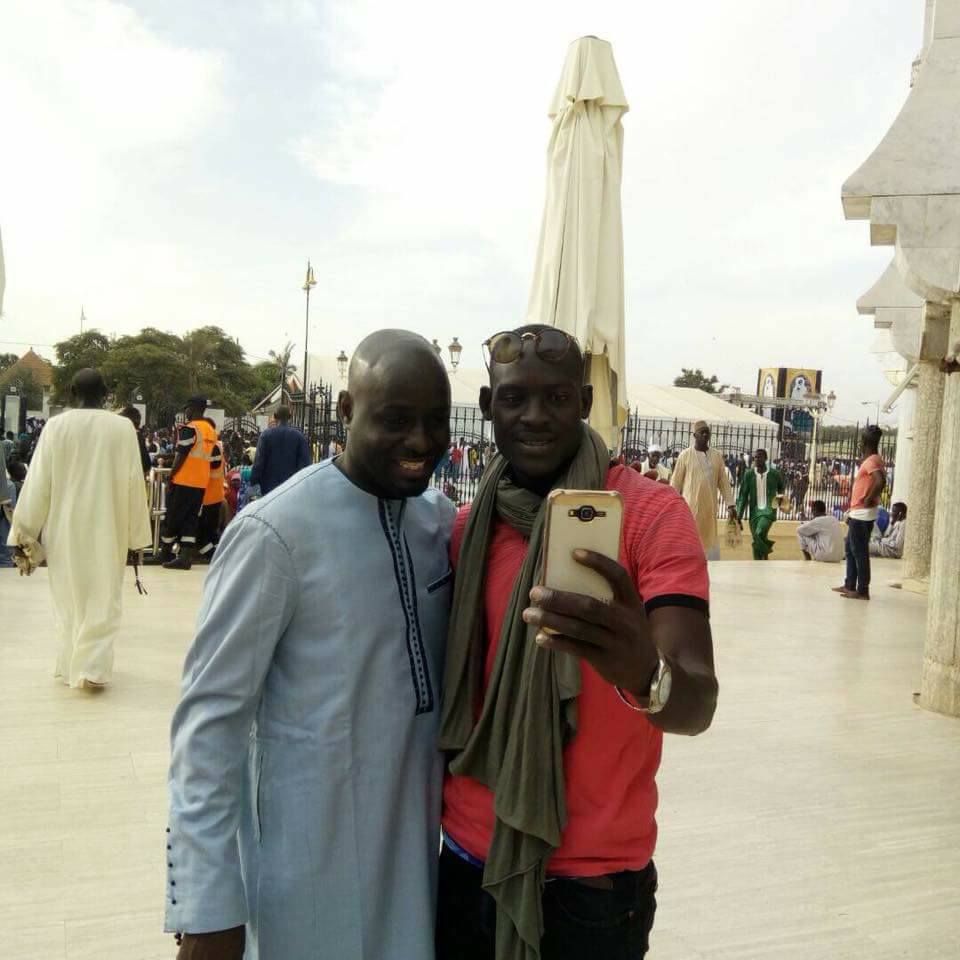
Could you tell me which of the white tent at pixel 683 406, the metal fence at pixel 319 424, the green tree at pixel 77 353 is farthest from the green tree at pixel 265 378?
the metal fence at pixel 319 424

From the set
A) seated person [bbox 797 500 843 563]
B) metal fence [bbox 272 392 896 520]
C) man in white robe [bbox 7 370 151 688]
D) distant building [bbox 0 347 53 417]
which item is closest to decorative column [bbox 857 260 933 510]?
seated person [bbox 797 500 843 563]

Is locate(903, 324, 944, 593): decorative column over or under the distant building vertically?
under

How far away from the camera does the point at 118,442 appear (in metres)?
5.46

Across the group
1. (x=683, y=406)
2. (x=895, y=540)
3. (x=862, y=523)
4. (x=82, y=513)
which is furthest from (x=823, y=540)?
(x=683, y=406)

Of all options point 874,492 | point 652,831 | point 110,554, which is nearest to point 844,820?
point 652,831

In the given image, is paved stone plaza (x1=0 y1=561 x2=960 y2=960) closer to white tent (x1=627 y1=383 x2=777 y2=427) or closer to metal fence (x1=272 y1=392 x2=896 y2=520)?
metal fence (x1=272 y1=392 x2=896 y2=520)

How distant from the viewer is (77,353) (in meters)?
52.7

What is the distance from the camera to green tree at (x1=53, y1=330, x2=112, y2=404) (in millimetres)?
52094

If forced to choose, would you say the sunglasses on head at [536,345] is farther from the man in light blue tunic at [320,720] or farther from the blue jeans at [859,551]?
the blue jeans at [859,551]

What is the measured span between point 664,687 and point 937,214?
4.91 metres

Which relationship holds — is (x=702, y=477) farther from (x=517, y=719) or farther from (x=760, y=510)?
(x=517, y=719)

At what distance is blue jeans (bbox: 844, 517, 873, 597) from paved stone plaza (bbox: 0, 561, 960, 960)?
2880 mm

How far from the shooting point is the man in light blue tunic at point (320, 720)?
150cm

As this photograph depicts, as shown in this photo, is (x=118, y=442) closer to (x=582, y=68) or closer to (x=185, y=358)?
(x=582, y=68)
